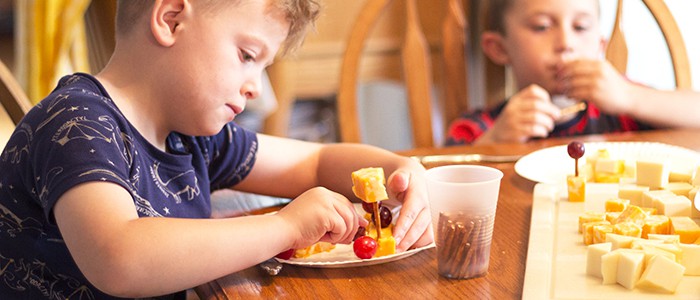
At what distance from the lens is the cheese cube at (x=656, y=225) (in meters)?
0.89

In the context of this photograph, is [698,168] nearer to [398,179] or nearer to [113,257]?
[398,179]

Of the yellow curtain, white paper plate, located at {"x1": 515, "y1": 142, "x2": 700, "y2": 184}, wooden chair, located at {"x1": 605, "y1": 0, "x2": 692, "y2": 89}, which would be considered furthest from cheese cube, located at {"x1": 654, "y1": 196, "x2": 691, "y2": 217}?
the yellow curtain

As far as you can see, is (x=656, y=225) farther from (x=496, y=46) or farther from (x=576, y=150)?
(x=496, y=46)

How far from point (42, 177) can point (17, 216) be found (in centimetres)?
13

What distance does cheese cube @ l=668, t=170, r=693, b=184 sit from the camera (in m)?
1.12

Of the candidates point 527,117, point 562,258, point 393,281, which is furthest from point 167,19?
point 527,117

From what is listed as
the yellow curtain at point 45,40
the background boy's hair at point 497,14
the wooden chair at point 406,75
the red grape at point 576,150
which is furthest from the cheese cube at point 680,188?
the yellow curtain at point 45,40

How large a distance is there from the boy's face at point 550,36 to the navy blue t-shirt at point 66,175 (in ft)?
3.21

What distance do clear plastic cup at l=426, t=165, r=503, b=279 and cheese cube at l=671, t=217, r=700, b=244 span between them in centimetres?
20

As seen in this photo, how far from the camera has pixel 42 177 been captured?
875 millimetres

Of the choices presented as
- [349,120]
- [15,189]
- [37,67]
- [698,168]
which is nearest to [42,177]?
[15,189]

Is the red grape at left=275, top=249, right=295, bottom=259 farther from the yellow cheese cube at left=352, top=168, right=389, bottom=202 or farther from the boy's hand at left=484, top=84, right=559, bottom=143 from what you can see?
the boy's hand at left=484, top=84, right=559, bottom=143

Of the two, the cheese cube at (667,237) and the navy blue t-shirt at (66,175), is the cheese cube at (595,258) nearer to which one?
the cheese cube at (667,237)

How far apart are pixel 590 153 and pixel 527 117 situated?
0.24 metres
